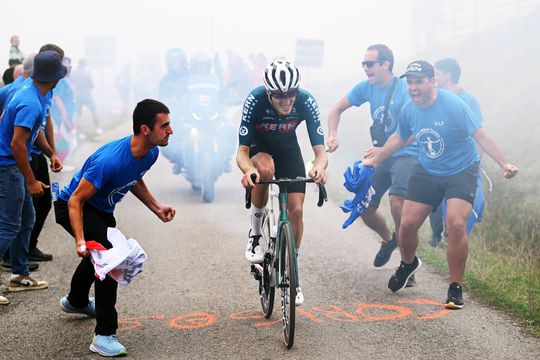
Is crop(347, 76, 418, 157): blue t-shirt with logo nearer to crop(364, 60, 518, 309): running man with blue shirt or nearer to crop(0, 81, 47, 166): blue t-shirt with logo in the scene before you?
crop(364, 60, 518, 309): running man with blue shirt

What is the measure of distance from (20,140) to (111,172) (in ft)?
4.80

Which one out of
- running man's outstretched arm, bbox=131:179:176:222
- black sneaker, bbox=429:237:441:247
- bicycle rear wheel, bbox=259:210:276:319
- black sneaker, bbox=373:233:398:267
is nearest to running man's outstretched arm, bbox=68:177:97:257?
running man's outstretched arm, bbox=131:179:176:222

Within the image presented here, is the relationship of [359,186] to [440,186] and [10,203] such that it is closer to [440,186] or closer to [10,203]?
[440,186]

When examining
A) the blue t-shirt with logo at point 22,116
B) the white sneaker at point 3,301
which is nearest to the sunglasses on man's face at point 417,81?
the blue t-shirt with logo at point 22,116

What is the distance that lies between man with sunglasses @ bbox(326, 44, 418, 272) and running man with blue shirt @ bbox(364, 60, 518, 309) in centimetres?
75

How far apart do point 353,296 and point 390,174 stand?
5.78ft

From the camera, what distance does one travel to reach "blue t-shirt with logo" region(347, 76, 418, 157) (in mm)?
8359

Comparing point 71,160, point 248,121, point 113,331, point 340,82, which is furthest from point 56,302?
point 340,82

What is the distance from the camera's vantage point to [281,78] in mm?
6141

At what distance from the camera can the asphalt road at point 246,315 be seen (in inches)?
226

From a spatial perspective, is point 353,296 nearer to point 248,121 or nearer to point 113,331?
point 248,121

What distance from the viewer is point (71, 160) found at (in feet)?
59.2

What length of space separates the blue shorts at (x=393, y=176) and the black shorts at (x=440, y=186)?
0.51 meters

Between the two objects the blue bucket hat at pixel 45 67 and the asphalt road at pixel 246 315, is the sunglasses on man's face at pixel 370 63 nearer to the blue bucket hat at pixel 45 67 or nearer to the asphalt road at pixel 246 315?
the asphalt road at pixel 246 315
